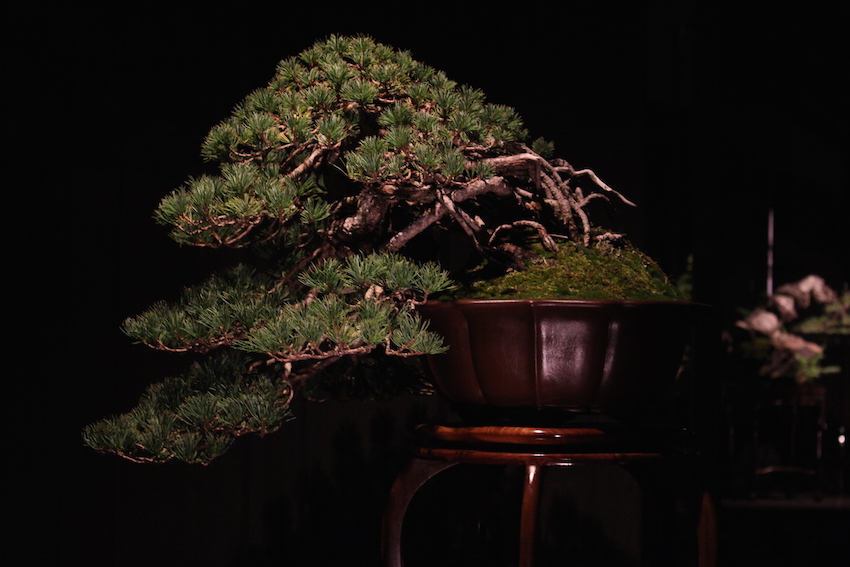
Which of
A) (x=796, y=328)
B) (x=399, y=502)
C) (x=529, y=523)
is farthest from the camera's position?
(x=796, y=328)

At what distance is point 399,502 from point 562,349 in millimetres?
310

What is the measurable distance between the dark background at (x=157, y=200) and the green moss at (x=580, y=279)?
640 mm

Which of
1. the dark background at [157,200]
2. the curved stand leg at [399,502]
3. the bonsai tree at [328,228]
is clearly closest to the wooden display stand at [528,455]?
the curved stand leg at [399,502]

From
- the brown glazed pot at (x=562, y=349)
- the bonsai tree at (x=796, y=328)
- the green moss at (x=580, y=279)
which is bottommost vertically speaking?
the bonsai tree at (x=796, y=328)

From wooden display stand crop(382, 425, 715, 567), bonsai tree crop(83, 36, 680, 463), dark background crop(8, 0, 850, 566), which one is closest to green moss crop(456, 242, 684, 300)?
bonsai tree crop(83, 36, 680, 463)

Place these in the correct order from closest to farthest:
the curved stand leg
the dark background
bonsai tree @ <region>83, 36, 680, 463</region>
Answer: bonsai tree @ <region>83, 36, 680, 463</region> → the curved stand leg → the dark background

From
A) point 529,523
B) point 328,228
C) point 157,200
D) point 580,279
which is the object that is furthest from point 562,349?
point 157,200

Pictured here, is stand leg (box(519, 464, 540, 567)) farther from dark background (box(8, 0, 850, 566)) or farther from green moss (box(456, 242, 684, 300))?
dark background (box(8, 0, 850, 566))

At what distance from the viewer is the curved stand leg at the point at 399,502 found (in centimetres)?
114

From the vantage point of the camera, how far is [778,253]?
4688 millimetres

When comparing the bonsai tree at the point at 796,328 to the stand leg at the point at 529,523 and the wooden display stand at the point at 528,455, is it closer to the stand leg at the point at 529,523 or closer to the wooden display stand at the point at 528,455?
the wooden display stand at the point at 528,455

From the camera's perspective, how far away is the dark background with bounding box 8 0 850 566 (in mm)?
1550

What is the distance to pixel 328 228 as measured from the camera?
1.18m

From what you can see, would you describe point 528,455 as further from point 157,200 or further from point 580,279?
point 157,200
